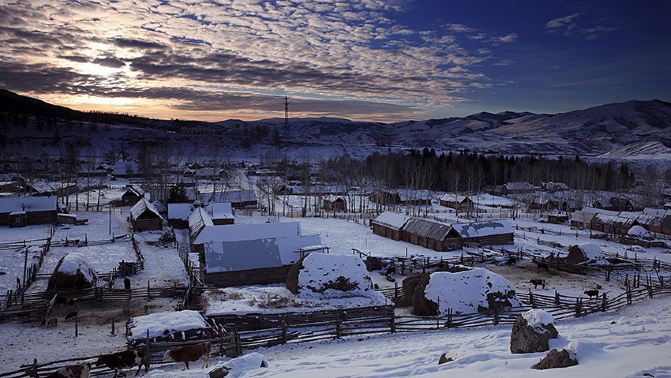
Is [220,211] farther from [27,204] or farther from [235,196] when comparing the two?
[27,204]

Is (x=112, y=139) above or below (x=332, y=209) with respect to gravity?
above

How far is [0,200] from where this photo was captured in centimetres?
4991

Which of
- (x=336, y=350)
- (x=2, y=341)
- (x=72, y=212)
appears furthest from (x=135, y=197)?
(x=336, y=350)

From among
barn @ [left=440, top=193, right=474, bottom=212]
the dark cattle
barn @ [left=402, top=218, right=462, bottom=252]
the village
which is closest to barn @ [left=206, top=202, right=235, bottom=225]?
the village

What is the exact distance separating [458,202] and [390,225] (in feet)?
87.5

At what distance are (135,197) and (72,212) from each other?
975 centimetres

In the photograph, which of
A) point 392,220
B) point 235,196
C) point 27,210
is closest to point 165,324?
point 392,220

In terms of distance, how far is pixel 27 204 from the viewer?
50188 mm

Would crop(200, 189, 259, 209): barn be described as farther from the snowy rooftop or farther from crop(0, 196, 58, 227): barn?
the snowy rooftop

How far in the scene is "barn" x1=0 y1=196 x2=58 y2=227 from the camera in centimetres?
4930

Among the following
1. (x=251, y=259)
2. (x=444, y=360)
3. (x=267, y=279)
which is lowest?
(x=267, y=279)

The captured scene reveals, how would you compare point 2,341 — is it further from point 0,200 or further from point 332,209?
point 332,209

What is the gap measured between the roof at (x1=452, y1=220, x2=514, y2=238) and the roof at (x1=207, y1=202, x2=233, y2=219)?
84.9ft

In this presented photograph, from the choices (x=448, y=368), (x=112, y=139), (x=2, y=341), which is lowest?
(x=2, y=341)
